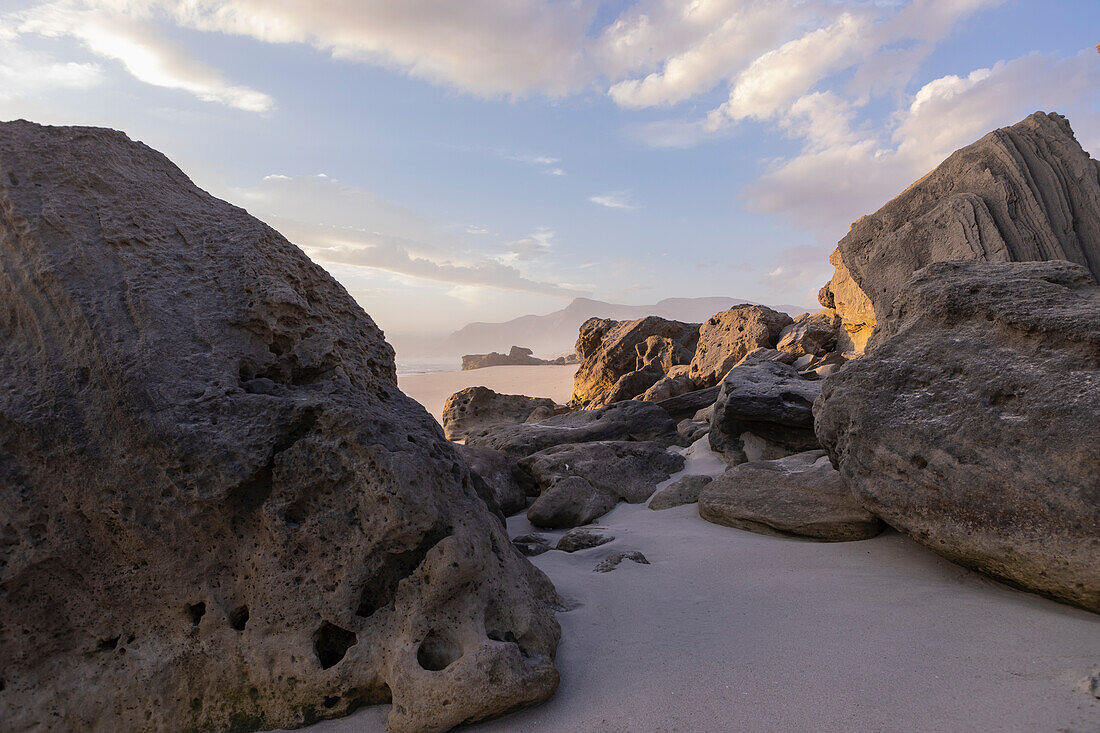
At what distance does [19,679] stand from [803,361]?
31.5 feet

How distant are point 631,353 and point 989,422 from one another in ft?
33.8

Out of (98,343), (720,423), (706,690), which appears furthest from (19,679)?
(720,423)

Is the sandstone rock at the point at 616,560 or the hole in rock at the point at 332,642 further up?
the hole in rock at the point at 332,642

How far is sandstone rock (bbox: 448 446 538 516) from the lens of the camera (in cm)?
548

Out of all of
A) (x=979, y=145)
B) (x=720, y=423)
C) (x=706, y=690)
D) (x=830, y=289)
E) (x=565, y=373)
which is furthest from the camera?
(x=565, y=373)

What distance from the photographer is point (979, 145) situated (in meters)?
7.35

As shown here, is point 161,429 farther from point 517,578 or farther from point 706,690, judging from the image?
point 706,690

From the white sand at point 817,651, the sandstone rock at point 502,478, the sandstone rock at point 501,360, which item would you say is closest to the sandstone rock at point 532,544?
the white sand at point 817,651

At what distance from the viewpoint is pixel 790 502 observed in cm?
391

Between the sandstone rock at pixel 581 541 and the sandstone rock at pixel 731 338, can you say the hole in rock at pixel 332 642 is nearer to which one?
the sandstone rock at pixel 581 541

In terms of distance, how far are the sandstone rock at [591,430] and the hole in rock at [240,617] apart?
4.70 metres

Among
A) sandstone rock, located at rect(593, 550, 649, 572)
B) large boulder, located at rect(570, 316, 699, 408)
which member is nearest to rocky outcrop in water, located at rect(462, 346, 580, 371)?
large boulder, located at rect(570, 316, 699, 408)

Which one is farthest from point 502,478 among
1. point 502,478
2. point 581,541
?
point 581,541

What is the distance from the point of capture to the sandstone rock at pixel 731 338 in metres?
10.5
